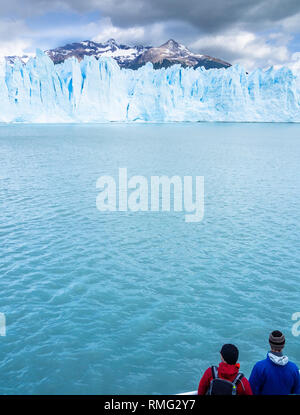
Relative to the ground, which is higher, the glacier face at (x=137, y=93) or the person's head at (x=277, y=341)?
the glacier face at (x=137, y=93)

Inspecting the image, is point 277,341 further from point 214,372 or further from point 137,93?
point 137,93

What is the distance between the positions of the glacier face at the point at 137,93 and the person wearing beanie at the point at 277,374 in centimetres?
7587

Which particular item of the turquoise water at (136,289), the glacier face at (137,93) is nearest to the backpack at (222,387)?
the turquoise water at (136,289)

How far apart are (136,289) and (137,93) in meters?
76.5

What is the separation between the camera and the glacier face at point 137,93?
71938 millimetres

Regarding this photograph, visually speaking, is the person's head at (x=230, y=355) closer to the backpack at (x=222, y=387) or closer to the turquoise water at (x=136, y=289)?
the backpack at (x=222, y=387)

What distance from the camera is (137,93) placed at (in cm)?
7994

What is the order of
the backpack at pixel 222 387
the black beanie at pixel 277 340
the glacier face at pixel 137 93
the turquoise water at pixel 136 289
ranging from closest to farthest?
the backpack at pixel 222 387, the black beanie at pixel 277 340, the turquoise water at pixel 136 289, the glacier face at pixel 137 93

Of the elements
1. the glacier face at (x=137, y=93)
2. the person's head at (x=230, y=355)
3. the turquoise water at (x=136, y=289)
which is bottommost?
the turquoise water at (x=136, y=289)

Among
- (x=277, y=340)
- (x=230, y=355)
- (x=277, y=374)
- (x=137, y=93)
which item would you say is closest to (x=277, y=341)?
(x=277, y=340)

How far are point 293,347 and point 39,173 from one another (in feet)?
62.8

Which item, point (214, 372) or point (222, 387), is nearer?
point (222, 387)

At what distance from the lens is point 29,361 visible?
19.6ft
